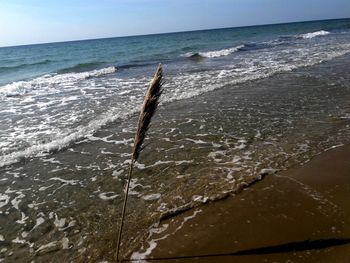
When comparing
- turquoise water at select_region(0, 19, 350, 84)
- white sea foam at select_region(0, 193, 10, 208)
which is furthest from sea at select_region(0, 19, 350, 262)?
turquoise water at select_region(0, 19, 350, 84)

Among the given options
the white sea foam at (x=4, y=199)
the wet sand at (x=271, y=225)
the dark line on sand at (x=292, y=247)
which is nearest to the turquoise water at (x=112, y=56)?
the white sea foam at (x=4, y=199)

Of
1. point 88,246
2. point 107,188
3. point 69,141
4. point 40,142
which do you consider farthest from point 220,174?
point 40,142

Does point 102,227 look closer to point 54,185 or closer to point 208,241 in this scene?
point 208,241

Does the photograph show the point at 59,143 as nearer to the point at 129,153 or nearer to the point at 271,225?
the point at 129,153

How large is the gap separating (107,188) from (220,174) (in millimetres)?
2090

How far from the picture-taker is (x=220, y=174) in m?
6.28

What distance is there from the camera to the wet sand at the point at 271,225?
3.97 metres

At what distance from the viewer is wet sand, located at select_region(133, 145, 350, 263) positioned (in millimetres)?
3967

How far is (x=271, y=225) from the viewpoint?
14.7 feet

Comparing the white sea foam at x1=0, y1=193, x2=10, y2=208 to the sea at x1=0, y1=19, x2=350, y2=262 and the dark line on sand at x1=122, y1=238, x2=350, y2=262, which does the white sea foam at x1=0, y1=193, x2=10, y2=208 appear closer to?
the sea at x1=0, y1=19, x2=350, y2=262

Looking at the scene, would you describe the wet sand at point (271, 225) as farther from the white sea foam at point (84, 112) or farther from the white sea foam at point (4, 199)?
the white sea foam at point (4, 199)

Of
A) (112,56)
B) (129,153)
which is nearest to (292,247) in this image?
(129,153)

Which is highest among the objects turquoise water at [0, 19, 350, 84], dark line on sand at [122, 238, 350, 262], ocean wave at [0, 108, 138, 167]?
turquoise water at [0, 19, 350, 84]

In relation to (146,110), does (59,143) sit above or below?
below
